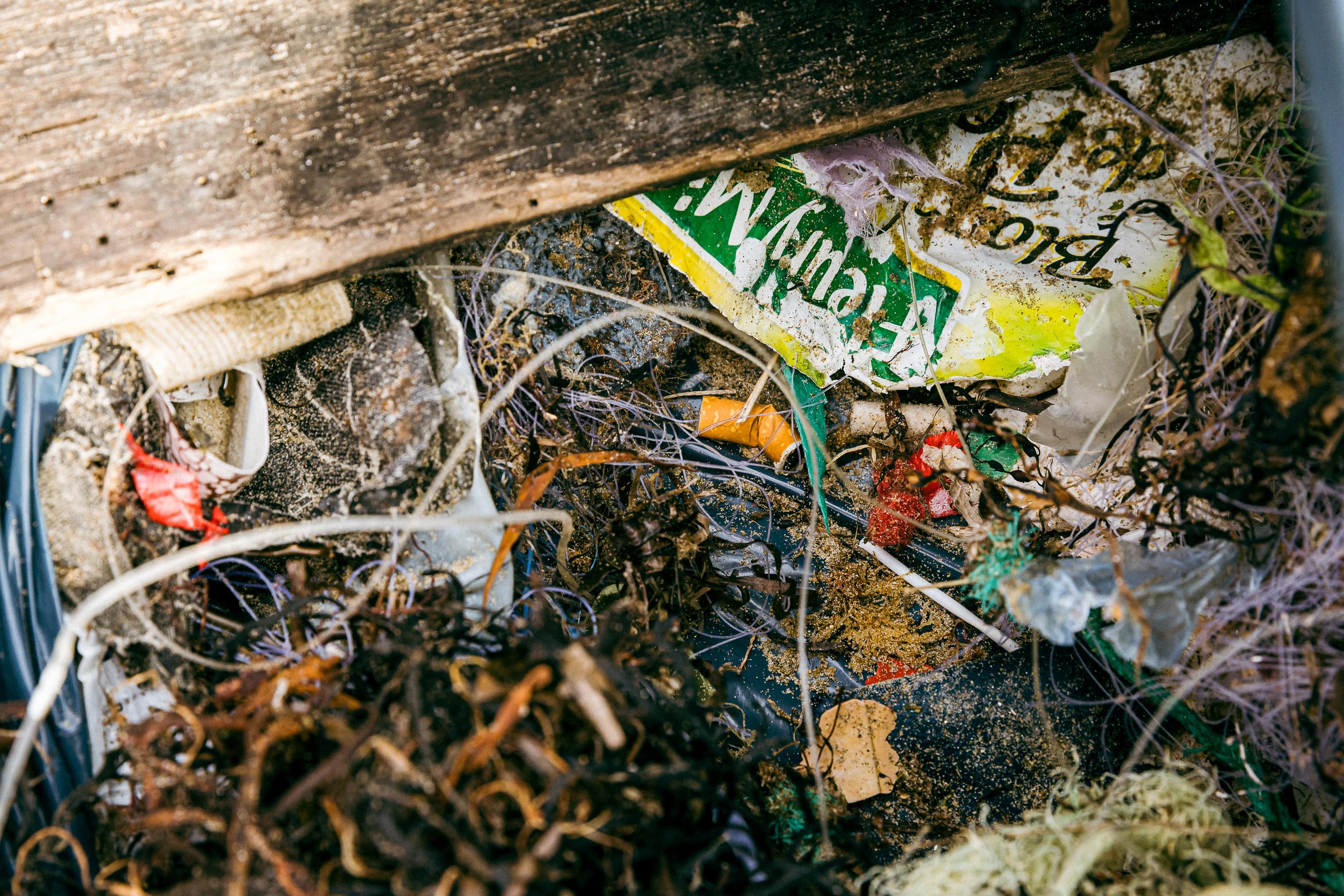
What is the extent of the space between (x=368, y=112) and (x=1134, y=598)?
1.53 meters

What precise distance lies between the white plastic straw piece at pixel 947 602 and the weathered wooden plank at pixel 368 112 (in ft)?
3.27

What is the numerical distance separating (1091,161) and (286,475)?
1807mm

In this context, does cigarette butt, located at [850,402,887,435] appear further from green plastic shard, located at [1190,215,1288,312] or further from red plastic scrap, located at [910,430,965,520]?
green plastic shard, located at [1190,215,1288,312]

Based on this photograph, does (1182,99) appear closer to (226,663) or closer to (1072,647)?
(1072,647)

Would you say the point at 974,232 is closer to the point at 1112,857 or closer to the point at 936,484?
the point at 936,484

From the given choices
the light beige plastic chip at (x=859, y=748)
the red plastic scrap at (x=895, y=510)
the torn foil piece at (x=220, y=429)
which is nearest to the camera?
the torn foil piece at (x=220, y=429)

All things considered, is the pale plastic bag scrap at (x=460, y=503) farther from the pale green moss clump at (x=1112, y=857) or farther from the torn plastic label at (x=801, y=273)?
the pale green moss clump at (x=1112, y=857)

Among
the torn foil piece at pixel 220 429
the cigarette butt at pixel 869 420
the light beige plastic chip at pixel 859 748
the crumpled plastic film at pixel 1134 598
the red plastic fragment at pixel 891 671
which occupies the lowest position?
the light beige plastic chip at pixel 859 748

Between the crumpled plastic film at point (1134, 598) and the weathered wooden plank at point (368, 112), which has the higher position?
the weathered wooden plank at point (368, 112)

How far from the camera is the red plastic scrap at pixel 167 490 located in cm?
127

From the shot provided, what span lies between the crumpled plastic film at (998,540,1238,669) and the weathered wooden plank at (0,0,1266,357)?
0.92 m

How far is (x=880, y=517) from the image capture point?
5.88ft

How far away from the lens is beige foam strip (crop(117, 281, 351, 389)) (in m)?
1.26

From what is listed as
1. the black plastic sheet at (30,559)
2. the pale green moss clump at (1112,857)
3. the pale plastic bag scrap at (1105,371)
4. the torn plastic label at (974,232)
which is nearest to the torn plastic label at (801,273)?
the torn plastic label at (974,232)
